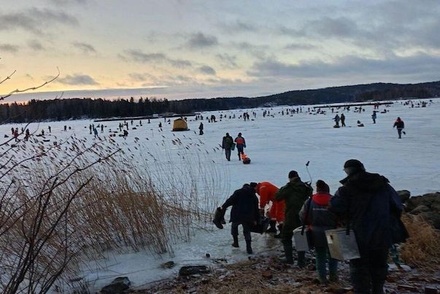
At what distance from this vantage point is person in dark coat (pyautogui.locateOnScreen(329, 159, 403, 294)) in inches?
191

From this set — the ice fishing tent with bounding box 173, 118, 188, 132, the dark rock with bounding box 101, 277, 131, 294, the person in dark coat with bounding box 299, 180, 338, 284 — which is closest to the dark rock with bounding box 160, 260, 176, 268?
the dark rock with bounding box 101, 277, 131, 294

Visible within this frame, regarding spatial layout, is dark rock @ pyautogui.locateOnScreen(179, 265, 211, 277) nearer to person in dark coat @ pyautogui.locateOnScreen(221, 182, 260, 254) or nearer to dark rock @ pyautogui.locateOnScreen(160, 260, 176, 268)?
dark rock @ pyautogui.locateOnScreen(160, 260, 176, 268)

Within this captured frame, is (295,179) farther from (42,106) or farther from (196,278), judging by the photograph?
(42,106)

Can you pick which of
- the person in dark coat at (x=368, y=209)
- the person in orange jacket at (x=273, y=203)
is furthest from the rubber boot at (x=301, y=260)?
the person in dark coat at (x=368, y=209)

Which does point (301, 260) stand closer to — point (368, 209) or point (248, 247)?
point (248, 247)

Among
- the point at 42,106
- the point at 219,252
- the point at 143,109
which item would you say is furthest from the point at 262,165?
the point at 143,109

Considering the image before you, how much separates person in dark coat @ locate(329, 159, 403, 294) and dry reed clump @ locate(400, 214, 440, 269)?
8.74ft

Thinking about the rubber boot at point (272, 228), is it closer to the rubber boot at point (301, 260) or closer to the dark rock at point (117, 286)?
the rubber boot at point (301, 260)

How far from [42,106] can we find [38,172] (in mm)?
5605

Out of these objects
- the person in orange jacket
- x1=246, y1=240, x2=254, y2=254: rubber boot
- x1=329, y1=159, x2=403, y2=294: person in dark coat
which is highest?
x1=329, y1=159, x2=403, y2=294: person in dark coat

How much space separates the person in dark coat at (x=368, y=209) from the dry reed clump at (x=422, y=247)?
266 centimetres

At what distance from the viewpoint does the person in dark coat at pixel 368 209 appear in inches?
191

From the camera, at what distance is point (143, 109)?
488ft

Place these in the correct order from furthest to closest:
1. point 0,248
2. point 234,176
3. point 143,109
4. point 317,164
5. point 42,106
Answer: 1. point 143,109
2. point 317,164
3. point 234,176
4. point 0,248
5. point 42,106
